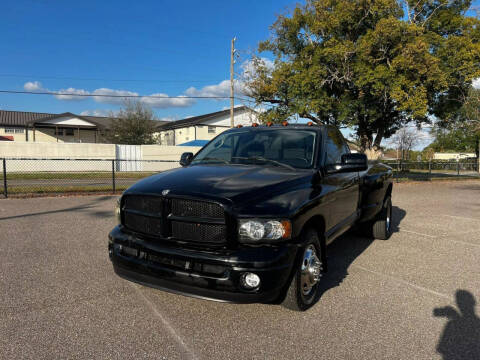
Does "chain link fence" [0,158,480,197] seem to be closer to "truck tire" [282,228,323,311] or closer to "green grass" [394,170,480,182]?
"green grass" [394,170,480,182]

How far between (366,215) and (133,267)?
12.3ft

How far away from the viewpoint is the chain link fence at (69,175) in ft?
41.2

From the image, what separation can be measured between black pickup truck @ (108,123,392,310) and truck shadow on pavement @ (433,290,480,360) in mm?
1126

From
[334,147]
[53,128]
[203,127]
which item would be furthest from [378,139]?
[53,128]

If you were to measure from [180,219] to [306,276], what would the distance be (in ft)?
4.20

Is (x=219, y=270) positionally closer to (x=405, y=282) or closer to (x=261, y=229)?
(x=261, y=229)

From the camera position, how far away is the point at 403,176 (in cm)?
2088

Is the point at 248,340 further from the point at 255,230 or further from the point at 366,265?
the point at 366,265

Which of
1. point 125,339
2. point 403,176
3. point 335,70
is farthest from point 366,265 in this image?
point 403,176

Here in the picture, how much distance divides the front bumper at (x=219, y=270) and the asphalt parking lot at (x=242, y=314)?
1.28 feet

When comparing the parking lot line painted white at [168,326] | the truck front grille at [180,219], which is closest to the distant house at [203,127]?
the parking lot line painted white at [168,326]

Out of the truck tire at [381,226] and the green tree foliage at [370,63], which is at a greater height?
the green tree foliage at [370,63]

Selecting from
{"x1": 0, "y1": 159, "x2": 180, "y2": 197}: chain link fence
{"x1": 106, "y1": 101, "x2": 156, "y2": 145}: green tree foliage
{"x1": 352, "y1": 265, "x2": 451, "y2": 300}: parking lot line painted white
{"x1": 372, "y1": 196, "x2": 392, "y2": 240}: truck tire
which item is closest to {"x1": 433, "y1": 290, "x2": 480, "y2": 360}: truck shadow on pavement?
{"x1": 352, "y1": 265, "x2": 451, "y2": 300}: parking lot line painted white

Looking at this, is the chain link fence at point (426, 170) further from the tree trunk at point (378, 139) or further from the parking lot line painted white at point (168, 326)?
the parking lot line painted white at point (168, 326)
